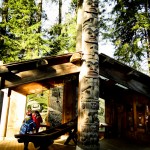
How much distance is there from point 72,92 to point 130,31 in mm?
6412

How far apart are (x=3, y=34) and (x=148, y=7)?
10967 millimetres

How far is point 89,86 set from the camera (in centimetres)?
658

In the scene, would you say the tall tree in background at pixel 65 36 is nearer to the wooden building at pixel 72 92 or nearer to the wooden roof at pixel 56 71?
the wooden building at pixel 72 92

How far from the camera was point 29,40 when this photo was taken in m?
16.5

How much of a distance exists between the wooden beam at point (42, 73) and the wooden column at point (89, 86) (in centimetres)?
57

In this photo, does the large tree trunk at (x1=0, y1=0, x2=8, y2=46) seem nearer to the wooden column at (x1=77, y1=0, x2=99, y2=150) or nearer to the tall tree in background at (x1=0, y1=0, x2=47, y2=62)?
the tall tree in background at (x1=0, y1=0, x2=47, y2=62)

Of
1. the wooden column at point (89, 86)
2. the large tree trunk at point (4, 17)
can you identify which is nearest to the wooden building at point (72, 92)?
the wooden column at point (89, 86)

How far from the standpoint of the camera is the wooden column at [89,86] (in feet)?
20.6

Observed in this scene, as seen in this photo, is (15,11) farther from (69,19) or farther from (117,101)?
(117,101)

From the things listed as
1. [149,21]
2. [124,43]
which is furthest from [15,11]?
[149,21]

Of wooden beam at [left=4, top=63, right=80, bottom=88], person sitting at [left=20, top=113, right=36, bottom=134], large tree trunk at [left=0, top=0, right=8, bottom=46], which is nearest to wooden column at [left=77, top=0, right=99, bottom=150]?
wooden beam at [left=4, top=63, right=80, bottom=88]

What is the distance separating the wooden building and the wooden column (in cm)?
42

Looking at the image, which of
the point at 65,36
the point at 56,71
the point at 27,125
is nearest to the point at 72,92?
the point at 27,125

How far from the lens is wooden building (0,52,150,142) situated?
23.1 ft
